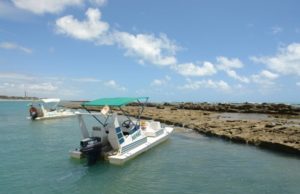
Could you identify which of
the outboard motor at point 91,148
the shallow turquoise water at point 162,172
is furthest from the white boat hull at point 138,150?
the outboard motor at point 91,148

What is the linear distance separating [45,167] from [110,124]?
14.2ft

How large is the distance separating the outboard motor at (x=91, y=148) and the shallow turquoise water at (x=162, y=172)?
1.50 ft

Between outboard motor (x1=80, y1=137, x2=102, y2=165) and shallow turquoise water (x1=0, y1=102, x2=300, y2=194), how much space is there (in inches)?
18.0

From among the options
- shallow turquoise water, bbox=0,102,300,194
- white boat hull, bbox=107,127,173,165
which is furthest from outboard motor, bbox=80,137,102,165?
white boat hull, bbox=107,127,173,165

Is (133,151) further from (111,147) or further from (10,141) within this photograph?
(10,141)

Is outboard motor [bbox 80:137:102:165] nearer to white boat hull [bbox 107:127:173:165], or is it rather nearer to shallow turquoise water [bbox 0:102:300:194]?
shallow turquoise water [bbox 0:102:300:194]

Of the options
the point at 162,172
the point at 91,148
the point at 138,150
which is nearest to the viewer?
the point at 162,172

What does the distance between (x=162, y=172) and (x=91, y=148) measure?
13.3 ft

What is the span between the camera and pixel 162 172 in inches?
668

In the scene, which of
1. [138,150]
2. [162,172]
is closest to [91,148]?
[138,150]

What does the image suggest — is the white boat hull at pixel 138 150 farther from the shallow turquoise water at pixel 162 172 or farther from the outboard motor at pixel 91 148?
the outboard motor at pixel 91 148

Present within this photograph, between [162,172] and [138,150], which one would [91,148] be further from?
[162,172]

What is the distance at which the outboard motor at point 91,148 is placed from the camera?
17672 mm

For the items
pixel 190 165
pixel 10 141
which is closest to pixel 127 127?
pixel 190 165
